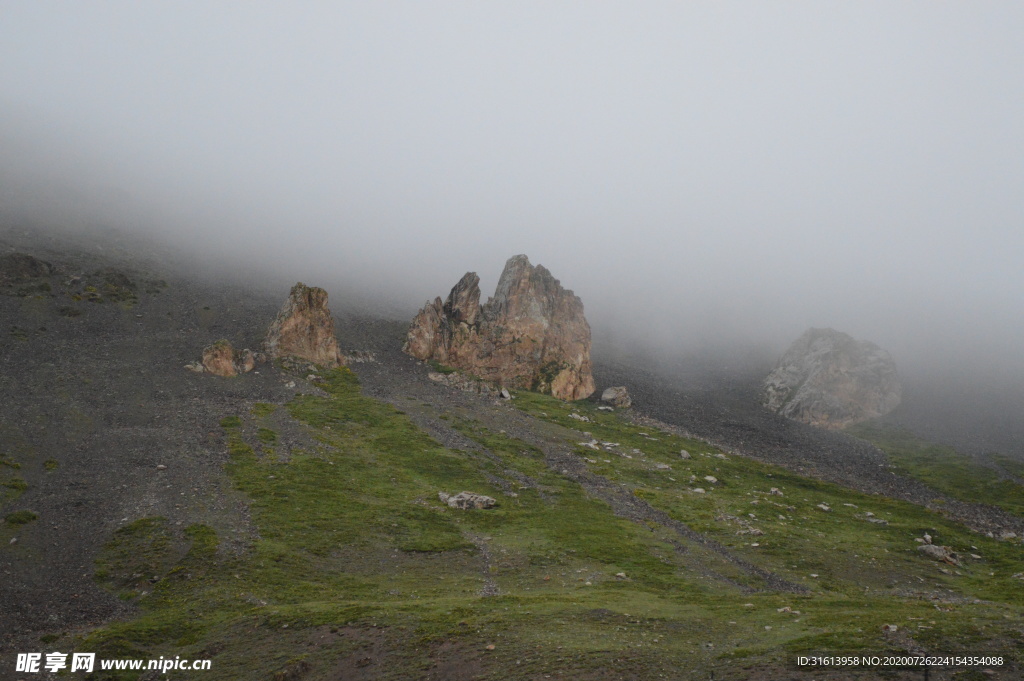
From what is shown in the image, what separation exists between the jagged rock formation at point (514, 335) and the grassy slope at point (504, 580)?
65.5 meters

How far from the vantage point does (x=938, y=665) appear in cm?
2294

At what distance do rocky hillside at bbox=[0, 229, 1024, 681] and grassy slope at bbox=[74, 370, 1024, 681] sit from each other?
0.89 feet

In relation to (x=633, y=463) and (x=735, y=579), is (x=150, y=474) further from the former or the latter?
(x=633, y=463)

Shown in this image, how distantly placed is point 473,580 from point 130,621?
939 inches

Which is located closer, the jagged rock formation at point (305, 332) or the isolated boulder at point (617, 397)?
the jagged rock formation at point (305, 332)

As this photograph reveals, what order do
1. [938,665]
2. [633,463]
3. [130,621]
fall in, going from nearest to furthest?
1. [938,665]
2. [130,621]
3. [633,463]

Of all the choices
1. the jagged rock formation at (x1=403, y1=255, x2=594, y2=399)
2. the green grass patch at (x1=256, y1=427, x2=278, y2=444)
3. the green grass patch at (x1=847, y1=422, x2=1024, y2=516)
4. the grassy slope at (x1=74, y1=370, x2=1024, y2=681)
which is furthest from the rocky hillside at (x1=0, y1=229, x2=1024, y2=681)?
the jagged rock formation at (x1=403, y1=255, x2=594, y2=399)

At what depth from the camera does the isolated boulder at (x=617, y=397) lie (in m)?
145

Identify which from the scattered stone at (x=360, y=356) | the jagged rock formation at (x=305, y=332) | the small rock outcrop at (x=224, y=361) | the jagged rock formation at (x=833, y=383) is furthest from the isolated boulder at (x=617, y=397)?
the small rock outcrop at (x=224, y=361)

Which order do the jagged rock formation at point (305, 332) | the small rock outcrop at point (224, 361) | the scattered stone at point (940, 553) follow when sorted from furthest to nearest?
the jagged rock formation at point (305, 332)
the small rock outcrop at point (224, 361)
the scattered stone at point (940, 553)

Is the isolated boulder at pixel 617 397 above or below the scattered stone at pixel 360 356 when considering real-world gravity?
below

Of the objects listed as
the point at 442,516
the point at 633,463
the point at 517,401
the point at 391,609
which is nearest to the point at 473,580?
the point at 391,609

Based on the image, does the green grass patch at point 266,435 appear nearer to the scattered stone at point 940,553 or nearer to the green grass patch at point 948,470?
the scattered stone at point 940,553

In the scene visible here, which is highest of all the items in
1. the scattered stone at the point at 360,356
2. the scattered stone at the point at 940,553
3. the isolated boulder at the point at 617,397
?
the scattered stone at the point at 360,356
